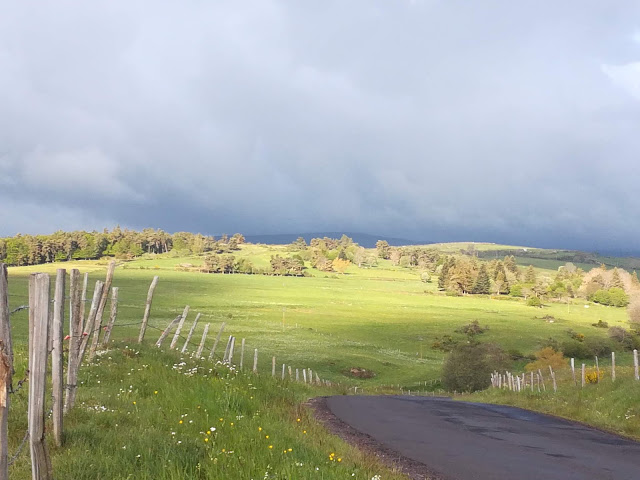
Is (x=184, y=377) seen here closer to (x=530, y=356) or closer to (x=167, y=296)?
(x=530, y=356)

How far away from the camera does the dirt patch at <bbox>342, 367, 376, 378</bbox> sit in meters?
69.6

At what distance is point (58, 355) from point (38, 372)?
1.87 meters

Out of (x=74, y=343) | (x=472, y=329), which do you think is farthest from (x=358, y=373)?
(x=74, y=343)

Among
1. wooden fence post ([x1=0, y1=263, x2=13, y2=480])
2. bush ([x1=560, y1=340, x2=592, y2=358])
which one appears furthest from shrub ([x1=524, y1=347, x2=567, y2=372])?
wooden fence post ([x1=0, y1=263, x2=13, y2=480])

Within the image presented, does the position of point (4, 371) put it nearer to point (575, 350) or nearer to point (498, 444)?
point (498, 444)

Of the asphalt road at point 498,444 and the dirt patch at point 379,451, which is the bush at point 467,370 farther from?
the dirt patch at point 379,451

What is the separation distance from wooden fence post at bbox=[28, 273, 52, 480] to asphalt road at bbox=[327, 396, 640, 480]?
24.7ft

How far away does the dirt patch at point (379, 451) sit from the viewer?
1055cm

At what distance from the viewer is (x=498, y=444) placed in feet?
47.2

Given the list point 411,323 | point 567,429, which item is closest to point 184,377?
point 567,429

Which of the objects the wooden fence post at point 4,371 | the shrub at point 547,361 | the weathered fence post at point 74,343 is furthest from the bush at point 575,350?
the wooden fence post at point 4,371

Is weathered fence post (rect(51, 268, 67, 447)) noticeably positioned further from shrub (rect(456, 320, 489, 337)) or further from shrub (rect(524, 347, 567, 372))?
shrub (rect(456, 320, 489, 337))

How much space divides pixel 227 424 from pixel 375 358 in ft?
242

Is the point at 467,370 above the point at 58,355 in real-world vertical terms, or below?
below
